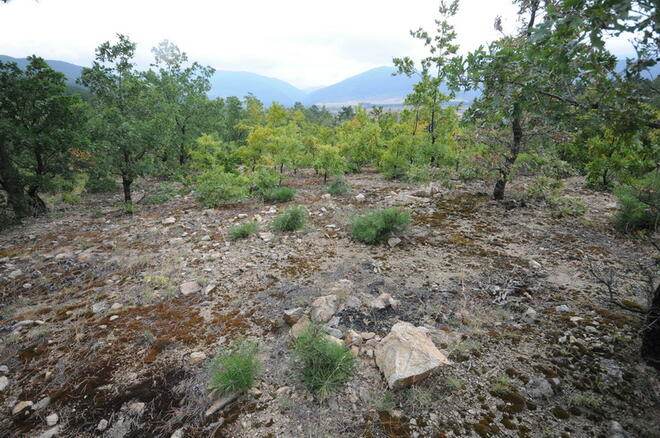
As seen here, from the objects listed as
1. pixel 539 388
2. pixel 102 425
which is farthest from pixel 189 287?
pixel 539 388

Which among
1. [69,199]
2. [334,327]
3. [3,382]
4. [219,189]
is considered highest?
[219,189]

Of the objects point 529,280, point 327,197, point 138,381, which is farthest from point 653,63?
point 327,197

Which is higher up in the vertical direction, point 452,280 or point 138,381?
point 452,280

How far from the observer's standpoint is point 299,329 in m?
3.31

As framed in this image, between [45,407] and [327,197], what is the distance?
7.52 m

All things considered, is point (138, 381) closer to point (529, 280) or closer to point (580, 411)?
point (580, 411)

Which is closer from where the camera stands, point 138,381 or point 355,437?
point 355,437

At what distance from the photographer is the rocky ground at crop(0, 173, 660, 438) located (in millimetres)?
2393

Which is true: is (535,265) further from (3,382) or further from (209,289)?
(3,382)

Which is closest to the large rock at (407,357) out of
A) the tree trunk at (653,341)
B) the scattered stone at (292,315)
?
the scattered stone at (292,315)

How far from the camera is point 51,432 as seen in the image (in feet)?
7.85

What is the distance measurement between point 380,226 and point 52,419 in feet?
16.3

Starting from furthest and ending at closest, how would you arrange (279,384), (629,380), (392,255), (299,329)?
(392,255), (299,329), (279,384), (629,380)

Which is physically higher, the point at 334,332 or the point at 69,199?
the point at 334,332
